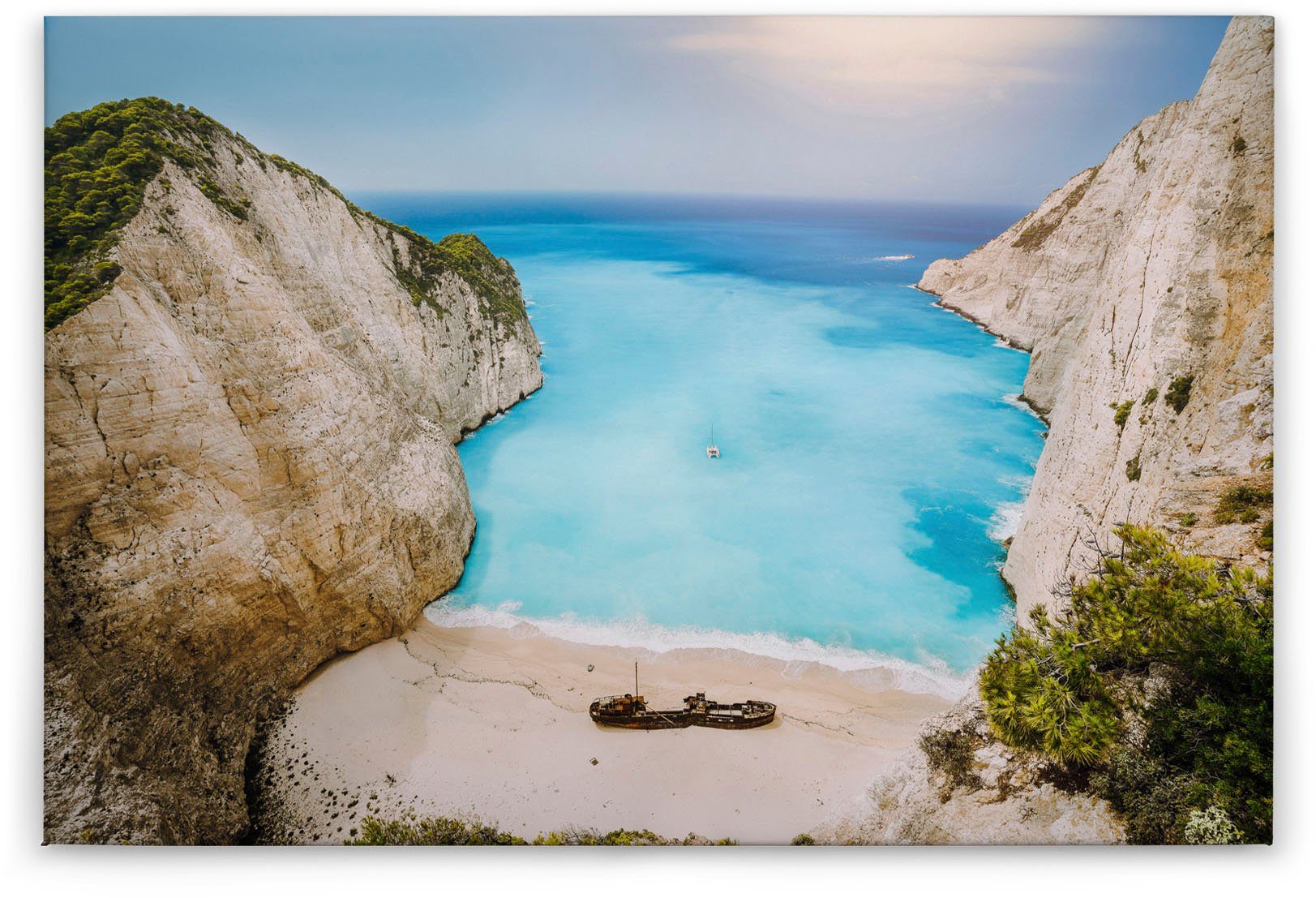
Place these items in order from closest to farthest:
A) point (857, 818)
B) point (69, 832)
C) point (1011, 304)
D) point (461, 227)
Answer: point (69, 832) < point (857, 818) < point (461, 227) < point (1011, 304)

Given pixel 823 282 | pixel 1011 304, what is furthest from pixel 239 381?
pixel 823 282

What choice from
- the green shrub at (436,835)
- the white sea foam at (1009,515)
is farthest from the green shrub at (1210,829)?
the white sea foam at (1009,515)

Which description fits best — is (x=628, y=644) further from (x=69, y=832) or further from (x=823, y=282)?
(x=823, y=282)

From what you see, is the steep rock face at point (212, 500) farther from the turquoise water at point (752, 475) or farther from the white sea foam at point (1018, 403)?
the white sea foam at point (1018, 403)

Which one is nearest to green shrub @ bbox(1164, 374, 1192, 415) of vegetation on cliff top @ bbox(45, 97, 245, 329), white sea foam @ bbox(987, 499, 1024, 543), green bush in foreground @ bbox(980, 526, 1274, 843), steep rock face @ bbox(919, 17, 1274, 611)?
steep rock face @ bbox(919, 17, 1274, 611)

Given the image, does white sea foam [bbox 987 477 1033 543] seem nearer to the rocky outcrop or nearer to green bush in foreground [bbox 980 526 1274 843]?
green bush in foreground [bbox 980 526 1274 843]

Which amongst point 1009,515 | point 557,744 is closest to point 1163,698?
point 557,744
